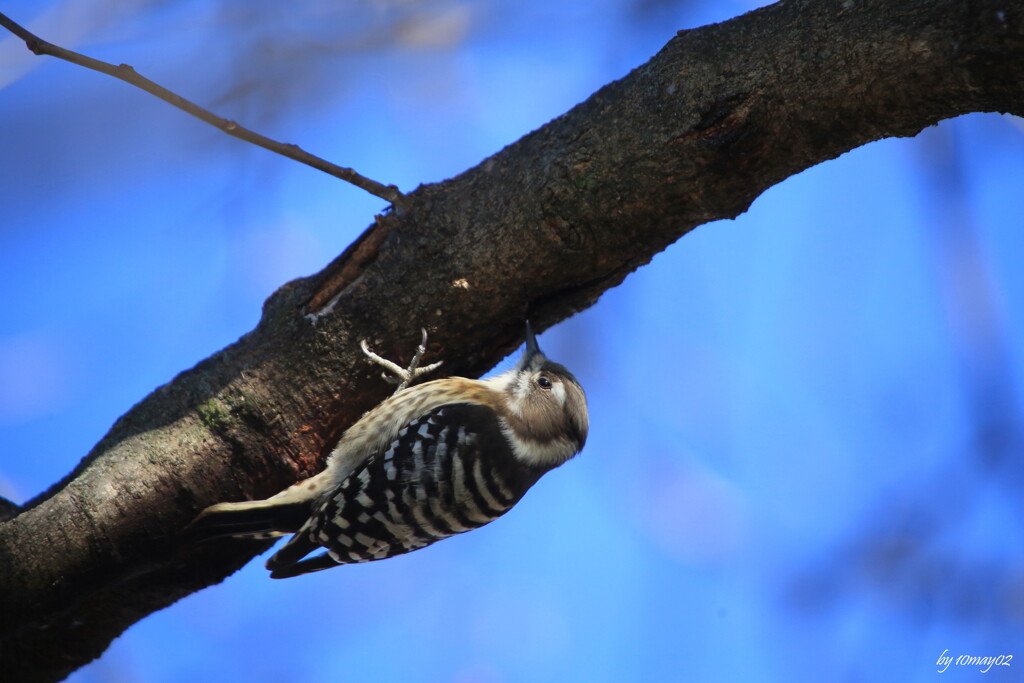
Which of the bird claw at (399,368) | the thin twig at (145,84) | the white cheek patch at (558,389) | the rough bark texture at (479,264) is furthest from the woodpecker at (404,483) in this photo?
the thin twig at (145,84)

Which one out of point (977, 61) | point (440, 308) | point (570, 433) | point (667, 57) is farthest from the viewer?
point (570, 433)

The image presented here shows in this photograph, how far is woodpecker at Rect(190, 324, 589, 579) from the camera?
3.63 meters

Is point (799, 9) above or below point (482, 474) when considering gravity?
above

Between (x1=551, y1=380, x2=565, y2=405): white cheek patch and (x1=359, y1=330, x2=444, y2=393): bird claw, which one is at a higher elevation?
(x1=359, y1=330, x2=444, y2=393): bird claw

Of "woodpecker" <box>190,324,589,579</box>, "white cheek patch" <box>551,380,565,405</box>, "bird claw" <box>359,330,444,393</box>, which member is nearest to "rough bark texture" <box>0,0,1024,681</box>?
"bird claw" <box>359,330,444,393</box>

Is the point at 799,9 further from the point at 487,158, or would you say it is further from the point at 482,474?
the point at 482,474

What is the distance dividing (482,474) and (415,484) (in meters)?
0.32

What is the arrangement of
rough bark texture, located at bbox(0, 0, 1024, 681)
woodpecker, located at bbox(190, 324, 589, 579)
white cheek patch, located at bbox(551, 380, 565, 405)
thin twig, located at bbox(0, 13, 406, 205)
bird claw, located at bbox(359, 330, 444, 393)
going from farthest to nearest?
white cheek patch, located at bbox(551, 380, 565, 405) → woodpecker, located at bbox(190, 324, 589, 579) → bird claw, located at bbox(359, 330, 444, 393) → rough bark texture, located at bbox(0, 0, 1024, 681) → thin twig, located at bbox(0, 13, 406, 205)

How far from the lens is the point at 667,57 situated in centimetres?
279

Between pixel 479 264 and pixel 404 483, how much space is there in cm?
112

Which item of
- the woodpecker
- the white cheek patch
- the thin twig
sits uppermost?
the thin twig

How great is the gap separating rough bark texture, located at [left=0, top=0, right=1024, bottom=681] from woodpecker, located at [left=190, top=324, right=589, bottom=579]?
0.15 meters

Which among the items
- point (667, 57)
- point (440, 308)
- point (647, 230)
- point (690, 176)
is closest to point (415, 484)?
point (440, 308)

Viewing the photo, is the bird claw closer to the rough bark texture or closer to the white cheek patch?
the rough bark texture
